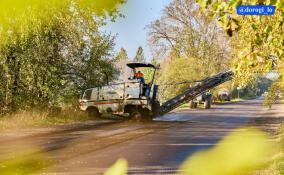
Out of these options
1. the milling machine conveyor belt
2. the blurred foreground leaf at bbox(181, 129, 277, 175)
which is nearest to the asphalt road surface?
the blurred foreground leaf at bbox(181, 129, 277, 175)

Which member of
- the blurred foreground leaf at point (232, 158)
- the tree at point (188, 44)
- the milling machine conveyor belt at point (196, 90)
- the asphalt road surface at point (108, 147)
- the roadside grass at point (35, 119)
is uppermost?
the tree at point (188, 44)

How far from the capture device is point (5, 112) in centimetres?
1534

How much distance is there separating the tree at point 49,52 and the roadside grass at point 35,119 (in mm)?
605

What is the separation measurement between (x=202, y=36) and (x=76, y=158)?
35.7 m

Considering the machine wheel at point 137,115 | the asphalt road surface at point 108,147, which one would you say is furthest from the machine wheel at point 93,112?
the asphalt road surface at point 108,147

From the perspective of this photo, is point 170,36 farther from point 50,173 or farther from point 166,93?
point 50,173

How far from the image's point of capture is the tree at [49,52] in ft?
51.0

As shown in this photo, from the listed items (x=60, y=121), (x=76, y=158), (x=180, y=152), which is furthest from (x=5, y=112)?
(x=180, y=152)

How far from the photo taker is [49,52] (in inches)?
663

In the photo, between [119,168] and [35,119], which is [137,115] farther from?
[119,168]

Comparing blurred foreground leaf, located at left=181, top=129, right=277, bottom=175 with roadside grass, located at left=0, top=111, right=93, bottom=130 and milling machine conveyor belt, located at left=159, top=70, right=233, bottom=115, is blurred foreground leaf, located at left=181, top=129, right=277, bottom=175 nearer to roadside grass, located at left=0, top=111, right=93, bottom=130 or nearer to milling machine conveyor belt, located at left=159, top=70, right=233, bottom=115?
milling machine conveyor belt, located at left=159, top=70, right=233, bottom=115

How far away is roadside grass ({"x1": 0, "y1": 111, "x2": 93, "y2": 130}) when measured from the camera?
46.5 ft

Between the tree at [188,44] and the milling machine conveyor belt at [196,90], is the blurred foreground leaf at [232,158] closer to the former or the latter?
the milling machine conveyor belt at [196,90]

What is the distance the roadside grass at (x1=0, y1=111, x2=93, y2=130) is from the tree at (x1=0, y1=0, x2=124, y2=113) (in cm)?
61
